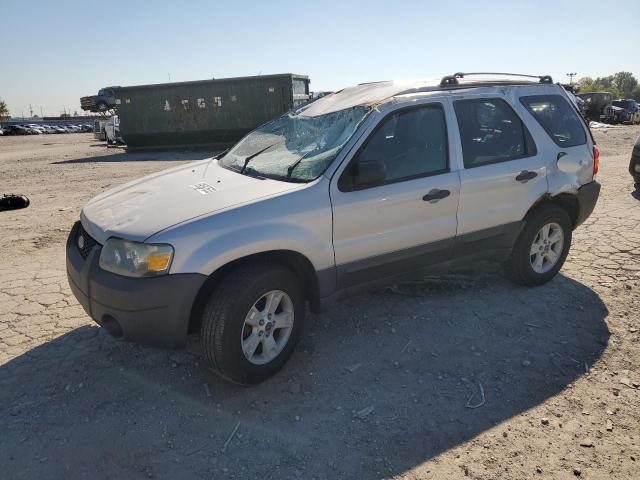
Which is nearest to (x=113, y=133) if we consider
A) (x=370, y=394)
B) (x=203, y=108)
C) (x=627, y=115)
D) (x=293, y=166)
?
(x=203, y=108)

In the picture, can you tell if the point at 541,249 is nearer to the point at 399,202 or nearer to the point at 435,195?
the point at 435,195

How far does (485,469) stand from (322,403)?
38.7 inches

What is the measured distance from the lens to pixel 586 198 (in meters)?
4.41

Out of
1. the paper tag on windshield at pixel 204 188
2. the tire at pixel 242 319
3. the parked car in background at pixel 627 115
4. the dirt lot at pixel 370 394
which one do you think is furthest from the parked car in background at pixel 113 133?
the parked car in background at pixel 627 115

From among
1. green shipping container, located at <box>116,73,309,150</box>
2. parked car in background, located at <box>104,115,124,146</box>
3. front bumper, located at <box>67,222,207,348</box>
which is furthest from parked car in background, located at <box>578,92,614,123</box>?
front bumper, located at <box>67,222,207,348</box>

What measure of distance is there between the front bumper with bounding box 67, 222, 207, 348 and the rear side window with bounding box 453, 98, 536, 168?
2313 mm

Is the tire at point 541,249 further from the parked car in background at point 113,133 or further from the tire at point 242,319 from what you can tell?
the parked car in background at point 113,133

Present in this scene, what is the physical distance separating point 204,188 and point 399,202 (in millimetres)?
1364

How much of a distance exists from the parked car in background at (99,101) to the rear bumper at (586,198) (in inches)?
1435

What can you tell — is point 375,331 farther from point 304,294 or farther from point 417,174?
point 417,174

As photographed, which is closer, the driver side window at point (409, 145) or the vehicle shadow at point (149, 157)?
the driver side window at point (409, 145)

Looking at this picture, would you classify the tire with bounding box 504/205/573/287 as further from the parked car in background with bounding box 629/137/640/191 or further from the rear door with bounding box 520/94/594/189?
the parked car in background with bounding box 629/137/640/191

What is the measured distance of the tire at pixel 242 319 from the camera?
2.77 metres

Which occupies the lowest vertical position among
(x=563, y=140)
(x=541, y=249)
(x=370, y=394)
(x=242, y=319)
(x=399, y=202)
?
(x=370, y=394)
